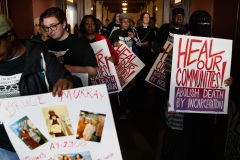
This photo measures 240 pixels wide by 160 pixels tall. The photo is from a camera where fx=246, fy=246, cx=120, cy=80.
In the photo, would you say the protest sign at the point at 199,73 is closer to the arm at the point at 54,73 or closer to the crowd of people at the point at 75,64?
the crowd of people at the point at 75,64

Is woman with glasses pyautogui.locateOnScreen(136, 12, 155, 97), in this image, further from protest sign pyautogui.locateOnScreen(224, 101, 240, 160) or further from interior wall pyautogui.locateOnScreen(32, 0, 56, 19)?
protest sign pyautogui.locateOnScreen(224, 101, 240, 160)

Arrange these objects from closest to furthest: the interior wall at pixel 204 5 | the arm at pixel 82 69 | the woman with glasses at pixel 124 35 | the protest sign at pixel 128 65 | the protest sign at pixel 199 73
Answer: the protest sign at pixel 199 73 < the arm at pixel 82 69 < the protest sign at pixel 128 65 < the woman with glasses at pixel 124 35 < the interior wall at pixel 204 5

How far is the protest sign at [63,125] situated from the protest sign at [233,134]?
3.89 feet

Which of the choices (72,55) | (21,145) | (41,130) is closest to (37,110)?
(41,130)

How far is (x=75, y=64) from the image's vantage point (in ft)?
A: 6.71

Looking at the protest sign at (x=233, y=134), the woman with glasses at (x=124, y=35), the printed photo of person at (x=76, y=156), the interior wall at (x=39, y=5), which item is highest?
the interior wall at (x=39, y=5)

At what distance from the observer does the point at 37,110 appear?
1.24 meters

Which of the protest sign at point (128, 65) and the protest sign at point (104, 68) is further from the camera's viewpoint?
the protest sign at point (128, 65)

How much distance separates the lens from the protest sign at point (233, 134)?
6.59 feet

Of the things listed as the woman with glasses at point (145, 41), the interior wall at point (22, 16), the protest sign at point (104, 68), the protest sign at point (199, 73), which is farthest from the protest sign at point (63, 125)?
the woman with glasses at point (145, 41)

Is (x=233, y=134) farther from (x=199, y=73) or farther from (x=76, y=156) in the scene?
(x=76, y=156)

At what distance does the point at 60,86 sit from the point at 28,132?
0.30 meters

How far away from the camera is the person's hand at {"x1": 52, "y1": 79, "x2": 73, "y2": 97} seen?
1.21m

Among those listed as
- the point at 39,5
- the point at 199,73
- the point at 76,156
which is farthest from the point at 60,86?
the point at 39,5
